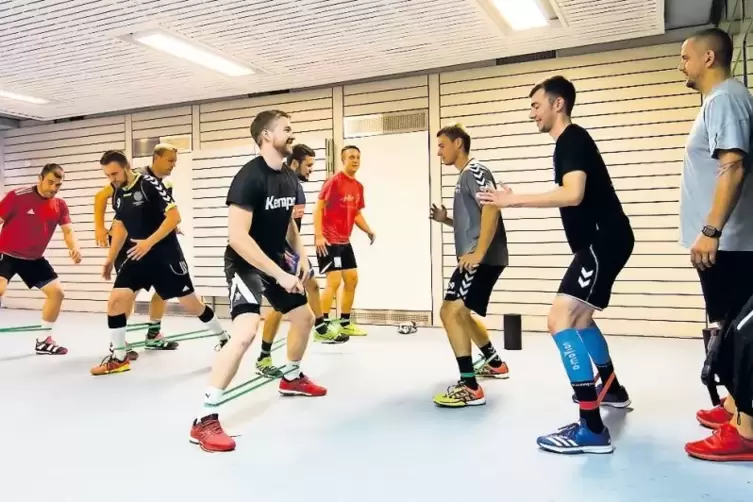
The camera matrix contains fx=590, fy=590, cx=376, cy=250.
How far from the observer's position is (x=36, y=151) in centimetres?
989

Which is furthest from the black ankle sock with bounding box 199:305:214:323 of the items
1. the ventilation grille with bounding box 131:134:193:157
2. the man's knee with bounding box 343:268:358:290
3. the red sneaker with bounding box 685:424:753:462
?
the ventilation grille with bounding box 131:134:193:157

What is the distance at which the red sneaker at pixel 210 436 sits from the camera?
9.26 feet

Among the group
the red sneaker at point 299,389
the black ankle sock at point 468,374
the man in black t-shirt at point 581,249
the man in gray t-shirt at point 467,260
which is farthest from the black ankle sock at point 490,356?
the man in black t-shirt at point 581,249

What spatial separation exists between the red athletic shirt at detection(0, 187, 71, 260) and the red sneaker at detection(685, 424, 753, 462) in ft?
18.1

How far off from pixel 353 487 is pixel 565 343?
1.15m

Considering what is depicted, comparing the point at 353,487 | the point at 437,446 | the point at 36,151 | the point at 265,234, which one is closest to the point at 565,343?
the point at 437,446

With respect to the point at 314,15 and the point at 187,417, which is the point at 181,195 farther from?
the point at 187,417

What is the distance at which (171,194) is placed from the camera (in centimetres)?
505

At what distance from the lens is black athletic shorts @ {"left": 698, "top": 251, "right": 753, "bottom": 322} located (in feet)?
8.27

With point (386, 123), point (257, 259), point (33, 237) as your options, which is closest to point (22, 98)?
point (33, 237)

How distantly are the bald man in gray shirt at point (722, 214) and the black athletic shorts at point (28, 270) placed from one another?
5.45 m

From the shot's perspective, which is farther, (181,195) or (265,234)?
(181,195)

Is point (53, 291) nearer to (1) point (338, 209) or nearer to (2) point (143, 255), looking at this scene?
(2) point (143, 255)

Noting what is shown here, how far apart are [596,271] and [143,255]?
3415 mm
